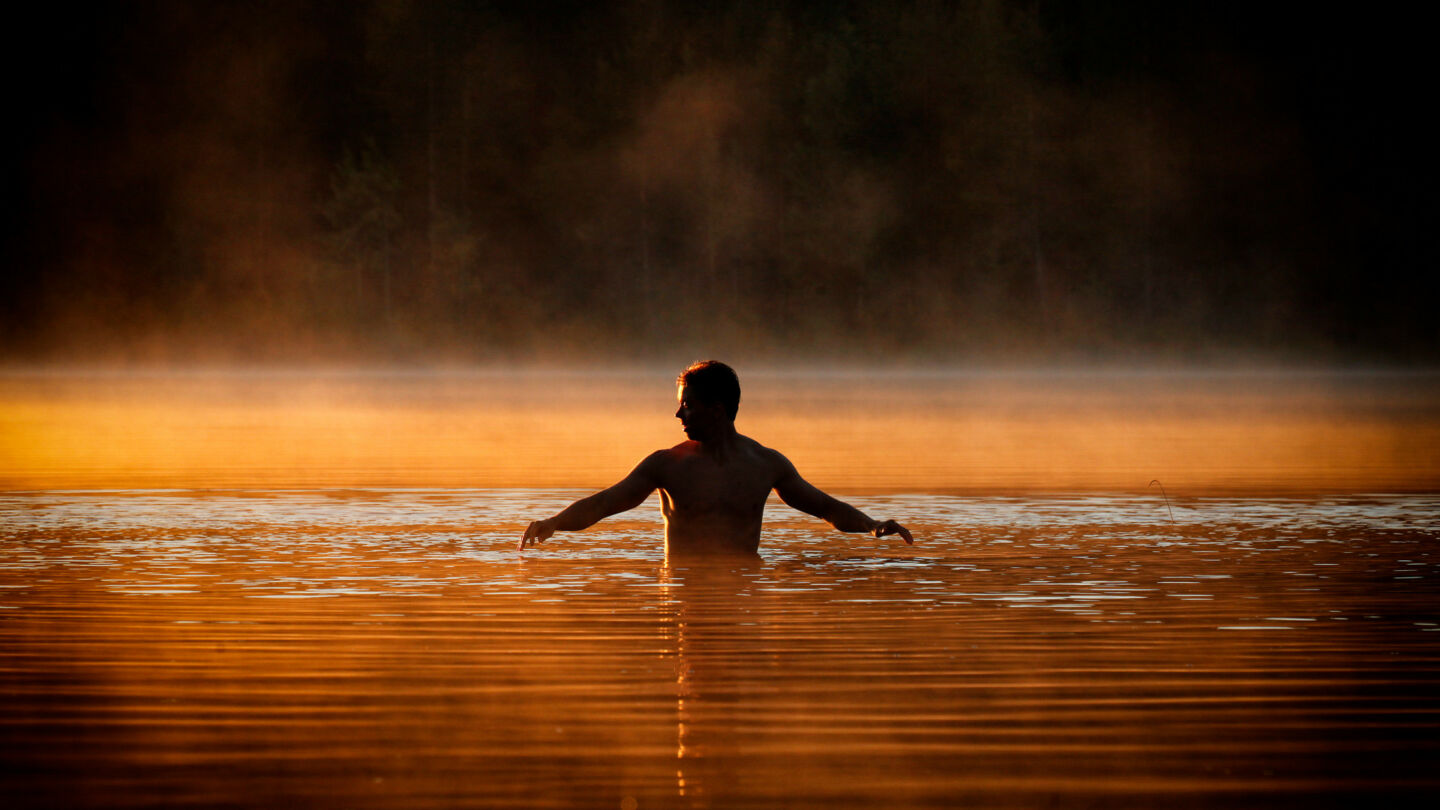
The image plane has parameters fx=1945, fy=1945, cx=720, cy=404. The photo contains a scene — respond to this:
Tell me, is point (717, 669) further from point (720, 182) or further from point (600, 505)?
point (720, 182)

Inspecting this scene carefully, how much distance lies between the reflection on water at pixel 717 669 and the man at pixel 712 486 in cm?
26

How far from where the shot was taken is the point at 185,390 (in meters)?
45.6

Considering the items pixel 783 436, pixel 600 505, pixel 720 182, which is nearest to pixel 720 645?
pixel 600 505

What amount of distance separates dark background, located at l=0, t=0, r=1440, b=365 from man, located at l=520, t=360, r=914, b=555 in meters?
53.6

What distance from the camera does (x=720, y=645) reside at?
787cm

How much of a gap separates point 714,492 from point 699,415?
23.5 inches

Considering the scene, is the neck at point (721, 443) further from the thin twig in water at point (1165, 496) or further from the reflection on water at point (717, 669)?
the thin twig in water at point (1165, 496)

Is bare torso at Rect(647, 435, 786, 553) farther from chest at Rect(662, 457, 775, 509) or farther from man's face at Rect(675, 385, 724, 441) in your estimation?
man's face at Rect(675, 385, 724, 441)

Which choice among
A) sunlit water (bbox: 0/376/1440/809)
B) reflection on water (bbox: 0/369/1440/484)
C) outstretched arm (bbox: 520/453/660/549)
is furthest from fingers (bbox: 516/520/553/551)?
reflection on water (bbox: 0/369/1440/484)

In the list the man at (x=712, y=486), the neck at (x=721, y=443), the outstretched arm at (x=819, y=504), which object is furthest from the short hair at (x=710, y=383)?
the outstretched arm at (x=819, y=504)

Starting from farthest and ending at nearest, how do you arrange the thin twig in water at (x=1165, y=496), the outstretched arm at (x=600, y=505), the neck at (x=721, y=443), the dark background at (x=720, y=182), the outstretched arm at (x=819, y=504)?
the dark background at (x=720, y=182), the thin twig in water at (x=1165, y=496), the outstretched arm at (x=819, y=504), the neck at (x=721, y=443), the outstretched arm at (x=600, y=505)

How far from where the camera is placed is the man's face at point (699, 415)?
10.1m

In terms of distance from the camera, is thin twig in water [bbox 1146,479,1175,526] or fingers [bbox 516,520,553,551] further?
thin twig in water [bbox 1146,479,1175,526]

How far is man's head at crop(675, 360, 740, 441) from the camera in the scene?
397 inches
